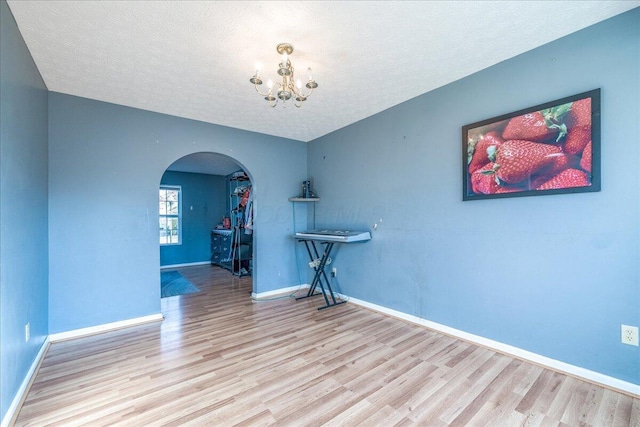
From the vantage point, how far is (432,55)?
7.53 ft

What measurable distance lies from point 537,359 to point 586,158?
1.61 m

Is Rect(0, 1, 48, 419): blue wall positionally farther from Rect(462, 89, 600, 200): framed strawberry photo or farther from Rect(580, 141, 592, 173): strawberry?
Rect(580, 141, 592, 173): strawberry

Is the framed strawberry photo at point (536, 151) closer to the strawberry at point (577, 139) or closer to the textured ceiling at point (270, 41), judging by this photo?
the strawberry at point (577, 139)

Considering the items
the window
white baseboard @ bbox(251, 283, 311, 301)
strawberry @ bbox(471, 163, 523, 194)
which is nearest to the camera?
strawberry @ bbox(471, 163, 523, 194)

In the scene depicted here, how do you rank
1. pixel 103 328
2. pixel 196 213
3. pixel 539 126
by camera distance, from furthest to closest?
pixel 196 213
pixel 103 328
pixel 539 126

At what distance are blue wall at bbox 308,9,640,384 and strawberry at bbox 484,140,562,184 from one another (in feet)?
0.73

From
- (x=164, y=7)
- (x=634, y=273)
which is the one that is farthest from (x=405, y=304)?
(x=164, y=7)

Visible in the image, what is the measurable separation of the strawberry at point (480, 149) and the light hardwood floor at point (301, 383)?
1.70 metres

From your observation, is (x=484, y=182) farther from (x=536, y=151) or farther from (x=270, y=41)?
(x=270, y=41)

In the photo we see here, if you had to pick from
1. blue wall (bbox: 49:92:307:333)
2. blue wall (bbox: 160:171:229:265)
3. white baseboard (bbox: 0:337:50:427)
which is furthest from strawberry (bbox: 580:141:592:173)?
blue wall (bbox: 160:171:229:265)

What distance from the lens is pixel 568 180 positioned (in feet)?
6.68

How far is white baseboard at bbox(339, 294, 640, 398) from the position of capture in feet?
6.08

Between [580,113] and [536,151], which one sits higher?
[580,113]

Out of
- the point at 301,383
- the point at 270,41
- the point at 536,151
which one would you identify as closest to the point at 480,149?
the point at 536,151
